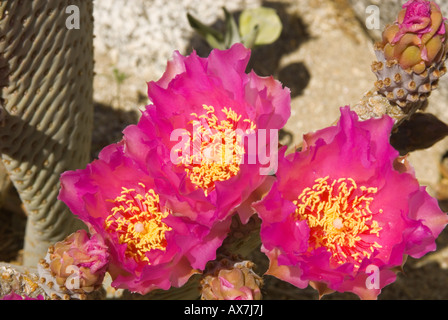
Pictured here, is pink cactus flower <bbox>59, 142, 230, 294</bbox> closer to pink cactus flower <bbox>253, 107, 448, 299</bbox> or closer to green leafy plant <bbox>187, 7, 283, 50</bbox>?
pink cactus flower <bbox>253, 107, 448, 299</bbox>

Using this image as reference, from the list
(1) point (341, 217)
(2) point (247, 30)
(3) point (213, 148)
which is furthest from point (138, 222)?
(2) point (247, 30)

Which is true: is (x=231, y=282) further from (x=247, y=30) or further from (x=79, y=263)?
(x=247, y=30)

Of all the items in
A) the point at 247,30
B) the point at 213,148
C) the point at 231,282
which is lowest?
the point at 247,30

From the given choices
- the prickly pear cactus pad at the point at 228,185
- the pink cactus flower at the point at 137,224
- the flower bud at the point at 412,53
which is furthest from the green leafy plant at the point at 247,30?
the pink cactus flower at the point at 137,224

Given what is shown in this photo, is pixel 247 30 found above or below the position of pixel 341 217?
below

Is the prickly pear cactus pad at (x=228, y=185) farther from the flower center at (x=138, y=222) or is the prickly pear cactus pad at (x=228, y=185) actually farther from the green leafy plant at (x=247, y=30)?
the green leafy plant at (x=247, y=30)
